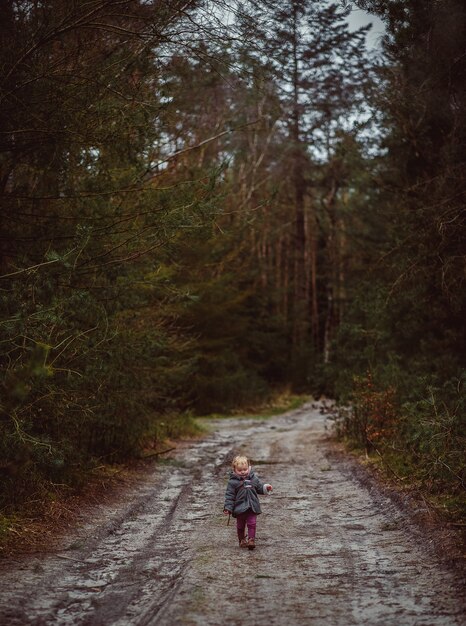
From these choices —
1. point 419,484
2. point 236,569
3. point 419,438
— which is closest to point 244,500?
point 236,569

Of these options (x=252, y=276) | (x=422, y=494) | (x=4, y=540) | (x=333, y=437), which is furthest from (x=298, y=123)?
(x=4, y=540)

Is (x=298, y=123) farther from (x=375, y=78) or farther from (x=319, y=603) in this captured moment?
(x=319, y=603)

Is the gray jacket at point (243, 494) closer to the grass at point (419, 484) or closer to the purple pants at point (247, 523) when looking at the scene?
the purple pants at point (247, 523)

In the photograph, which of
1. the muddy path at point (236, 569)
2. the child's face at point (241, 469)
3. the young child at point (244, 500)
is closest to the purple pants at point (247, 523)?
the young child at point (244, 500)

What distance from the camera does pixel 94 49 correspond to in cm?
799

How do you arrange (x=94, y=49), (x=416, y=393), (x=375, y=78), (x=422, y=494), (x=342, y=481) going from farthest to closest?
(x=375, y=78)
(x=416, y=393)
(x=342, y=481)
(x=94, y=49)
(x=422, y=494)

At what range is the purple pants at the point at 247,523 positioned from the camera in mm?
6277

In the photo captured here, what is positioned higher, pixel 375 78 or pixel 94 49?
pixel 375 78

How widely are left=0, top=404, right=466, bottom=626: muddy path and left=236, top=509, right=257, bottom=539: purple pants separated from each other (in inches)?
→ 6.5

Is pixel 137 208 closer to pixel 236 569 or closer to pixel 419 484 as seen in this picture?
pixel 236 569

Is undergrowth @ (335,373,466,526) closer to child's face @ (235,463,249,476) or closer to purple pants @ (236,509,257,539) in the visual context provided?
purple pants @ (236,509,257,539)

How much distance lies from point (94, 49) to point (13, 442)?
518 cm

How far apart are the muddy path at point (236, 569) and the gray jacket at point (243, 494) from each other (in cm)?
37

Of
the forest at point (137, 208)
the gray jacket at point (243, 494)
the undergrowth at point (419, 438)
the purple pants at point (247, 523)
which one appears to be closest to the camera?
the purple pants at point (247, 523)
